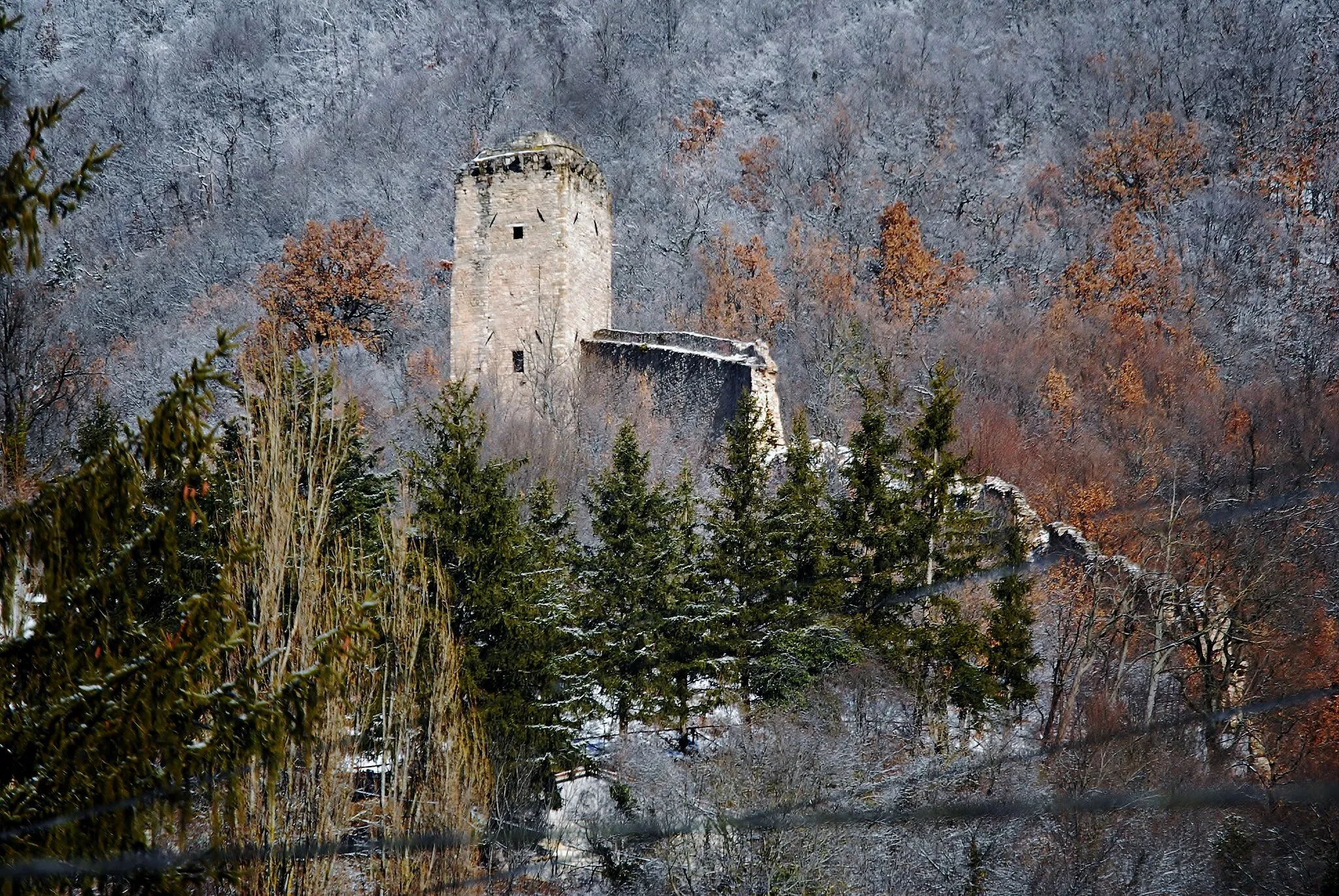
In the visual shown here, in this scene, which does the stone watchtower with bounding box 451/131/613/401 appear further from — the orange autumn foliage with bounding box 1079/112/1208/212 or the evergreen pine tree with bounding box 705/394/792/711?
the orange autumn foliage with bounding box 1079/112/1208/212

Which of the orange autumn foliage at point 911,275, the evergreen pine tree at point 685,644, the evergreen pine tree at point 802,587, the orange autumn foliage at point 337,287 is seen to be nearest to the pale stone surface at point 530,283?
the evergreen pine tree at point 802,587

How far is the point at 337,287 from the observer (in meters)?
40.4

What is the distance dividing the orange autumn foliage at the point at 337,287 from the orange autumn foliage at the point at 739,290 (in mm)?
10680

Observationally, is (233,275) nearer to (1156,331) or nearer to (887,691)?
(1156,331)

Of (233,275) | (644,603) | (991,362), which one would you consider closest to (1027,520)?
(644,603)

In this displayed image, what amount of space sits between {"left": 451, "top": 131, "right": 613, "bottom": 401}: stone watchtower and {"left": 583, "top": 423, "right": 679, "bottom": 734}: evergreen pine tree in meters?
10.1

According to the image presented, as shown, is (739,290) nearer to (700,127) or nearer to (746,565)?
(700,127)

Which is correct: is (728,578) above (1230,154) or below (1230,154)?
below

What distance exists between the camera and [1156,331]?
121ft

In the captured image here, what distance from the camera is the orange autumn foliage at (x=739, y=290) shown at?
39.1 meters

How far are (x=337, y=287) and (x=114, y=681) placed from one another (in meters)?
36.5

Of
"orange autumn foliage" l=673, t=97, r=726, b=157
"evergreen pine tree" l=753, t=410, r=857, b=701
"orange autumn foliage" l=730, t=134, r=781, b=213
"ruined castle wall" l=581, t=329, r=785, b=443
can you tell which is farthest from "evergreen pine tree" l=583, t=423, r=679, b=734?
"orange autumn foliage" l=673, t=97, r=726, b=157

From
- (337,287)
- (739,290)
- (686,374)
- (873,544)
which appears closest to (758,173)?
(739,290)

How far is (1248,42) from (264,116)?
40.5 metres
